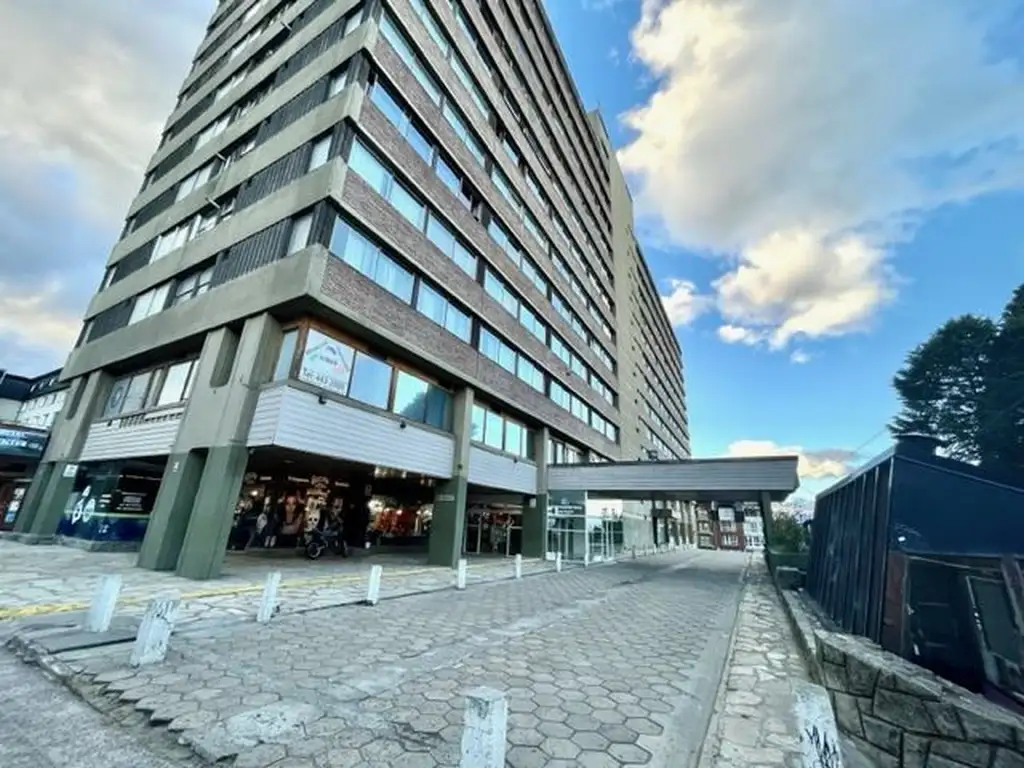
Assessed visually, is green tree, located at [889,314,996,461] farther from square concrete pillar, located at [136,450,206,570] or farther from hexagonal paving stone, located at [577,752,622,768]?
square concrete pillar, located at [136,450,206,570]

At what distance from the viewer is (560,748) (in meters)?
3.75

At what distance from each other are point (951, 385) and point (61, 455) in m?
53.2

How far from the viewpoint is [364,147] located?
49.9ft

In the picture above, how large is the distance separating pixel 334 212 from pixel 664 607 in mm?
14557

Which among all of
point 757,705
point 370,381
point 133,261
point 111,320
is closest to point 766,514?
point 757,705

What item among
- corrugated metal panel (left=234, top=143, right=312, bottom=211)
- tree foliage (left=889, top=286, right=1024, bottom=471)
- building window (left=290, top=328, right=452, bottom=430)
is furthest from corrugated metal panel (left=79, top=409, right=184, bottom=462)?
tree foliage (left=889, top=286, right=1024, bottom=471)

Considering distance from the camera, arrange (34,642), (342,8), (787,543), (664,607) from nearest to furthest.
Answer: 1. (34,642)
2. (664,607)
3. (342,8)
4. (787,543)

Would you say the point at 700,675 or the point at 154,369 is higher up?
the point at 154,369

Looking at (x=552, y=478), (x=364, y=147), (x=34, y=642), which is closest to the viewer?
(x=34, y=642)

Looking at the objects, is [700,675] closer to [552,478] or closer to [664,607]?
[664,607]

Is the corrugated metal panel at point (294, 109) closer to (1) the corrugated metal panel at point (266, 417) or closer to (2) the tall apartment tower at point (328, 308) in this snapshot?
(2) the tall apartment tower at point (328, 308)

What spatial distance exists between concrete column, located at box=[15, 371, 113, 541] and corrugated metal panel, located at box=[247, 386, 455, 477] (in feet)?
42.9

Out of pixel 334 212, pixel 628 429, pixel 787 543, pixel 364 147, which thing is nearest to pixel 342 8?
pixel 364 147

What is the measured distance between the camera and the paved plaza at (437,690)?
364 centimetres
